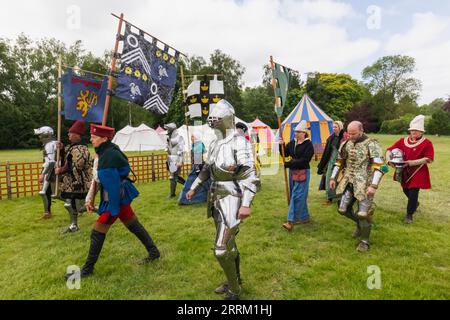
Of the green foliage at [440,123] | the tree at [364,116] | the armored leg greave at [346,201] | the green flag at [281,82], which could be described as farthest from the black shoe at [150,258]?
the green foliage at [440,123]

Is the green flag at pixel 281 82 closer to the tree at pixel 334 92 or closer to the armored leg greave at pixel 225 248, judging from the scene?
the armored leg greave at pixel 225 248

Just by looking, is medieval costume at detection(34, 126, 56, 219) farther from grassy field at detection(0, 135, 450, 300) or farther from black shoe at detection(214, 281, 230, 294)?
black shoe at detection(214, 281, 230, 294)

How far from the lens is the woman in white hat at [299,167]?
4.91 meters

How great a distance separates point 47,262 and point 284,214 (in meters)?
4.17

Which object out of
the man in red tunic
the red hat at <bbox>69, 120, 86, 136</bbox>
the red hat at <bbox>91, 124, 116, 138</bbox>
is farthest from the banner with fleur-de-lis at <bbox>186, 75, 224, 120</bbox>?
the man in red tunic

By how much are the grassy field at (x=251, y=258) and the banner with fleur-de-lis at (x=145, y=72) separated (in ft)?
7.40

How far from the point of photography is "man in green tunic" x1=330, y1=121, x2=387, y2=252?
3.91 m

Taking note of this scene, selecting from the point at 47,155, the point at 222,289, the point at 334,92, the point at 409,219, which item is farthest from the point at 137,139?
the point at 334,92

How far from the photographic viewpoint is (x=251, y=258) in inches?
157

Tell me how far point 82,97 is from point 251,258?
11.4ft

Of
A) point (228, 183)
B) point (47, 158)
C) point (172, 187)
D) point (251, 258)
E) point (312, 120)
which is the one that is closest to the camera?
point (228, 183)

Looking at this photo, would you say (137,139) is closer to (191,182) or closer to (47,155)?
(191,182)
